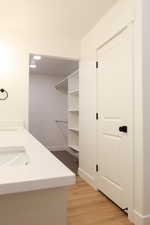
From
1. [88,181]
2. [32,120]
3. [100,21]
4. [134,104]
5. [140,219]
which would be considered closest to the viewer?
[140,219]

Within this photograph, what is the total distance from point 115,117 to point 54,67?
3.10 meters

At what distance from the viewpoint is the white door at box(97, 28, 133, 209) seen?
1.94 meters

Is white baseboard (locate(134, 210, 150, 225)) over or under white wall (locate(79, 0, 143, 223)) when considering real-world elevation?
under

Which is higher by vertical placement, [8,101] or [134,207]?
[8,101]

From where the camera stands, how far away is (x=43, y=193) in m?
0.68

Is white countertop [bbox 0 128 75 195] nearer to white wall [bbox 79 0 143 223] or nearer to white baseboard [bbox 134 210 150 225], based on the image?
white wall [bbox 79 0 143 223]

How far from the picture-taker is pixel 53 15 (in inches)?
96.0

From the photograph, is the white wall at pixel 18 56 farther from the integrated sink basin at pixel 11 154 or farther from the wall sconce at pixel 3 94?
the integrated sink basin at pixel 11 154

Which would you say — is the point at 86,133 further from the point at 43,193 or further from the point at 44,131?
the point at 44,131

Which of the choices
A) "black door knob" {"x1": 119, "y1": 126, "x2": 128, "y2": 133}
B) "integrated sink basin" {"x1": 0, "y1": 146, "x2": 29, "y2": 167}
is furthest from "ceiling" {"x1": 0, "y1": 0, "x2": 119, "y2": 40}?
"integrated sink basin" {"x1": 0, "y1": 146, "x2": 29, "y2": 167}

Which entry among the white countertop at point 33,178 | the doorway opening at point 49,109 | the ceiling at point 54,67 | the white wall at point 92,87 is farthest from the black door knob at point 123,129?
the doorway opening at point 49,109

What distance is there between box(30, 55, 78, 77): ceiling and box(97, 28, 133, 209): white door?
6.11 ft

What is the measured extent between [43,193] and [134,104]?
1.41 metres

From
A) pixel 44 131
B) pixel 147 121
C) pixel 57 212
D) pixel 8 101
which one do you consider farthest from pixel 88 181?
pixel 44 131
